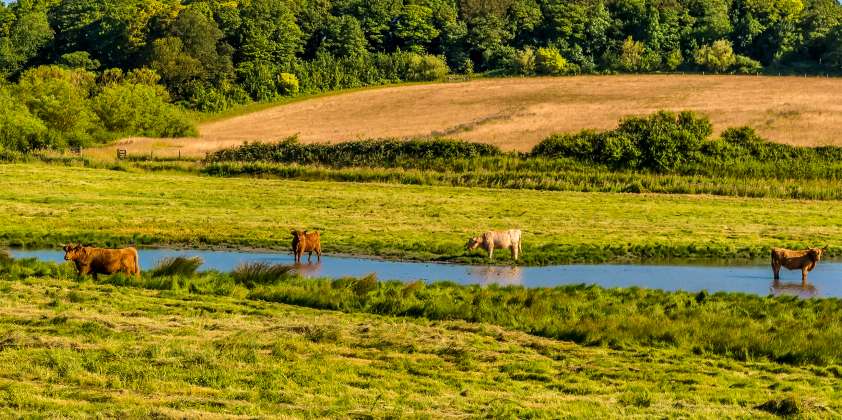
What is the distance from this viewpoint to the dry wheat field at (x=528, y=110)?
9144cm

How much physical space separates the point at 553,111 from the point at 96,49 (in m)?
80.9

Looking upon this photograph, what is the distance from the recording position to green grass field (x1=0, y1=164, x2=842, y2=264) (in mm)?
41156

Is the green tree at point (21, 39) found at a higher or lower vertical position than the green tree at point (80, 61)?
higher

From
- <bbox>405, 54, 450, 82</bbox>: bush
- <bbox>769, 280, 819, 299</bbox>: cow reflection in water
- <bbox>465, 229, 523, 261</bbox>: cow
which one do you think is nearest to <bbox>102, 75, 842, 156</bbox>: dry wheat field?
<bbox>405, 54, 450, 82</bbox>: bush

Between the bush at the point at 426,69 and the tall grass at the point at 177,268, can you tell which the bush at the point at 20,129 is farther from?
the bush at the point at 426,69

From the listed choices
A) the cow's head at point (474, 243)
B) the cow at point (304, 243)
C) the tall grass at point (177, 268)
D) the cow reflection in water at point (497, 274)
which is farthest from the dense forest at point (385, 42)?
the tall grass at point (177, 268)

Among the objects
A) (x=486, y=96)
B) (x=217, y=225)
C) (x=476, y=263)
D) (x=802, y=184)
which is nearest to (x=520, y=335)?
(x=476, y=263)

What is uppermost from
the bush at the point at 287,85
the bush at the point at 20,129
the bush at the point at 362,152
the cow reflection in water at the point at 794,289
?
the bush at the point at 287,85

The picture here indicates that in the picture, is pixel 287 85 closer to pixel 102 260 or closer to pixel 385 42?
pixel 385 42

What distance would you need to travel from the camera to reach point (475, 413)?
1647cm

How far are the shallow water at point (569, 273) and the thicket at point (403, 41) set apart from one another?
311 feet

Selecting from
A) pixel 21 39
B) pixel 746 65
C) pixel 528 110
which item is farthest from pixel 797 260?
pixel 21 39

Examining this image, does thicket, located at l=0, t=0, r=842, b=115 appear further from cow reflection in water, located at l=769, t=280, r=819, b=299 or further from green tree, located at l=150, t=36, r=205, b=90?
cow reflection in water, located at l=769, t=280, r=819, b=299

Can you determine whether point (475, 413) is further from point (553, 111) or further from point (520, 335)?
point (553, 111)
